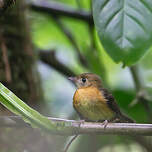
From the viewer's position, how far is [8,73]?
286 cm

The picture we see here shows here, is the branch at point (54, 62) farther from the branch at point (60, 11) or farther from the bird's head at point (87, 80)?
the branch at point (60, 11)

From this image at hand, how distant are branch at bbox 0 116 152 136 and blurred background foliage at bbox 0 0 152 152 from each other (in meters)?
1.01

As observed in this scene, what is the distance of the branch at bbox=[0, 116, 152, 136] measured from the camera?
1530 millimetres

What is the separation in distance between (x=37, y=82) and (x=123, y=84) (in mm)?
879

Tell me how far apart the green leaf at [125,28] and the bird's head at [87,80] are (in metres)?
1.36

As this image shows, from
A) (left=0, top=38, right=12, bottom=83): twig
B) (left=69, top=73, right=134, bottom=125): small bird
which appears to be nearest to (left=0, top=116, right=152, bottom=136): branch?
(left=69, top=73, right=134, bottom=125): small bird

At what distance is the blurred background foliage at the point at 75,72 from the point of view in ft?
10.3

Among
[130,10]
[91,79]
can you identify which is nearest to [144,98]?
[91,79]

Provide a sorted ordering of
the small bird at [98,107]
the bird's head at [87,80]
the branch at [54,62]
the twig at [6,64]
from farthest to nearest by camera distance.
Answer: the branch at [54,62] → the bird's head at [87,80] → the twig at [6,64] → the small bird at [98,107]

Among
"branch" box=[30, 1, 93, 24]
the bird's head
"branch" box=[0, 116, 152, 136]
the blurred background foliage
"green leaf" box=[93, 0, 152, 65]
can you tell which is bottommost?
the blurred background foliage

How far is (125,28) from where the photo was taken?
169 centimetres

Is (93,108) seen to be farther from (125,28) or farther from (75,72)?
(75,72)

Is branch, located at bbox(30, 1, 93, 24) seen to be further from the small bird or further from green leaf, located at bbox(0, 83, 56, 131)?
green leaf, located at bbox(0, 83, 56, 131)

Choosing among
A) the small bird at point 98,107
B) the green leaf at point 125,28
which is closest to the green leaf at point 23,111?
the green leaf at point 125,28
